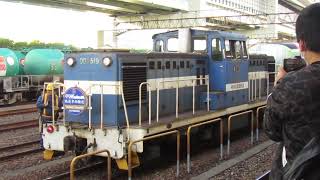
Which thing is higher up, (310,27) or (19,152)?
(310,27)

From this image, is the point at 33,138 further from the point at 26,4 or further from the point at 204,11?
the point at 204,11

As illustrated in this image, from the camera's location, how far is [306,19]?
244 centimetres

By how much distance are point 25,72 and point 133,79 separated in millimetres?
16078

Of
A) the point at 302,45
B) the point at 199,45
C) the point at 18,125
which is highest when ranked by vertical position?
the point at 199,45

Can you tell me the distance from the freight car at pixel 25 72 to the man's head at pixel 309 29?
20004mm

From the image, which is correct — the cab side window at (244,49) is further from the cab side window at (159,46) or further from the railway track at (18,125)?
the railway track at (18,125)

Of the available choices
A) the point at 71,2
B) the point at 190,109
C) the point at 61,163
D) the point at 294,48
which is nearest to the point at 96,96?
the point at 61,163

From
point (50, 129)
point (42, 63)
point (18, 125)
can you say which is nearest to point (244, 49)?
point (50, 129)

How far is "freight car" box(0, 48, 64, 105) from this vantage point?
21.1 meters

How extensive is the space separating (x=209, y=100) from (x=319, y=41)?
27.5ft

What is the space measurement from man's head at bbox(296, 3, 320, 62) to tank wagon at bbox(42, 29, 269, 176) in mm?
5269

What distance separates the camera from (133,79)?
8547mm

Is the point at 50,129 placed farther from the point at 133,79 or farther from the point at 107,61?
the point at 133,79

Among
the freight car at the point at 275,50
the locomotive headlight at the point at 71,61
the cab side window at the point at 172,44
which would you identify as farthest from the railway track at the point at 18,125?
the freight car at the point at 275,50
